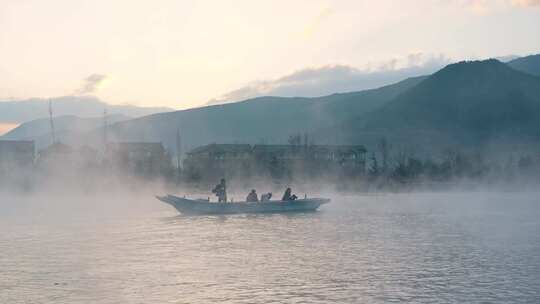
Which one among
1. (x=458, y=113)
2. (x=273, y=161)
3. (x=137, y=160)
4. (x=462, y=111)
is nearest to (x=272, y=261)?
(x=273, y=161)

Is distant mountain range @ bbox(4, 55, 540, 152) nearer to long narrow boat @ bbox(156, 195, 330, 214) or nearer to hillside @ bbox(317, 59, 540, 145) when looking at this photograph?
hillside @ bbox(317, 59, 540, 145)

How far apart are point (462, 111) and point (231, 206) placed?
413 ft

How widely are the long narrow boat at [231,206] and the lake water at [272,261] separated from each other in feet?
15.6

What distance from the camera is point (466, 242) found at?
28453 millimetres

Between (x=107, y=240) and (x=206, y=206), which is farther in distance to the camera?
(x=206, y=206)

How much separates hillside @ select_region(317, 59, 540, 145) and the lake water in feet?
377

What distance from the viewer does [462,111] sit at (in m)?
161

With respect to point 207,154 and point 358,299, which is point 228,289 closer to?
point 358,299

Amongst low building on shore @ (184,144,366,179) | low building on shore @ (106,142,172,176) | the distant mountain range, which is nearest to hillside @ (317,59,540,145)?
the distant mountain range

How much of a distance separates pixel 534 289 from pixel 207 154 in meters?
93.1

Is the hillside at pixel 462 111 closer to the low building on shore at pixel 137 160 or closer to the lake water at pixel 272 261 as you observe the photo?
the low building on shore at pixel 137 160

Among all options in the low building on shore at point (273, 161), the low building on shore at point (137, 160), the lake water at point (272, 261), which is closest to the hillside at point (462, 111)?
the low building on shore at point (273, 161)

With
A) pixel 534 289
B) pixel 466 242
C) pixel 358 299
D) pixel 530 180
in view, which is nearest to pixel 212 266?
pixel 358 299

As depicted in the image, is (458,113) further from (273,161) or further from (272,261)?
(272,261)
